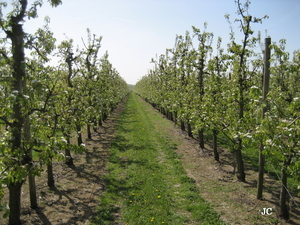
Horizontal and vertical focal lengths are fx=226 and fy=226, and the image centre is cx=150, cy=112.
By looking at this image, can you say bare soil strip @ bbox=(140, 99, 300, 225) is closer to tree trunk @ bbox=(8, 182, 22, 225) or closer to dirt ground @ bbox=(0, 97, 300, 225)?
dirt ground @ bbox=(0, 97, 300, 225)

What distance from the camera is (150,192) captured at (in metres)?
10.3

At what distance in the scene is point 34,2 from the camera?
23.0 feet

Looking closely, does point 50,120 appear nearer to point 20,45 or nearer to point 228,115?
point 20,45

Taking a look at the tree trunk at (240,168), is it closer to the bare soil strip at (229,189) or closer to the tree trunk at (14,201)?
the bare soil strip at (229,189)

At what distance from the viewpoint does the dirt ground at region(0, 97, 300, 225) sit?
8297 mm

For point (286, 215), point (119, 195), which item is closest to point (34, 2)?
point (119, 195)

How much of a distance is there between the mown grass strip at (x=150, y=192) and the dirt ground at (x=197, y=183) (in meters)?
0.51

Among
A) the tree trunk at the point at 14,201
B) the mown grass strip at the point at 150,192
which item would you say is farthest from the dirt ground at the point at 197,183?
the tree trunk at the point at 14,201

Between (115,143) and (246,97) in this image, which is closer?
(246,97)

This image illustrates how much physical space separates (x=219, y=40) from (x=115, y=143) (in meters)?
11.9

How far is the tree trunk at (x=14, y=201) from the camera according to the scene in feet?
22.6

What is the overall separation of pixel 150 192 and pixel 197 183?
8.51ft

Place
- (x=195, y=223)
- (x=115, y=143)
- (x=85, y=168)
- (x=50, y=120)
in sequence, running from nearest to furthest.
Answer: (x=195, y=223) → (x=50, y=120) → (x=85, y=168) → (x=115, y=143)
